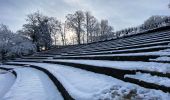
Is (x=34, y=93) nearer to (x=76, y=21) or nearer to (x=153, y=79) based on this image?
(x=153, y=79)

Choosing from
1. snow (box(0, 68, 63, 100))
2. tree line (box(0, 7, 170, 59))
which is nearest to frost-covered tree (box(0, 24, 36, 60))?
tree line (box(0, 7, 170, 59))

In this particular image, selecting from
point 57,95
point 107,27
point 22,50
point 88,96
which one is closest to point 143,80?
point 88,96

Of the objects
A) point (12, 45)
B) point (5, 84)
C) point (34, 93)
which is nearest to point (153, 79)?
point (34, 93)

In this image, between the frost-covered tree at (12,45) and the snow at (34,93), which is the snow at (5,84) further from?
the frost-covered tree at (12,45)

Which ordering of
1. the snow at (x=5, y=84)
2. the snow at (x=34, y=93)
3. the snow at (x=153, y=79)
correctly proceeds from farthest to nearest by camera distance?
the snow at (x=5, y=84)
the snow at (x=34, y=93)
the snow at (x=153, y=79)

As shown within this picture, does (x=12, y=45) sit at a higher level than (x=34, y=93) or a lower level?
higher

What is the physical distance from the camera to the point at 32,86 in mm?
8719

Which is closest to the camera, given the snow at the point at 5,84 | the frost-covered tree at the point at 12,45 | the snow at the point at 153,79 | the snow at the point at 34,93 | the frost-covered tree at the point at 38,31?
the snow at the point at 153,79

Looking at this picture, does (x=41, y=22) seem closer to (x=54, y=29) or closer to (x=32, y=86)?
(x=54, y=29)

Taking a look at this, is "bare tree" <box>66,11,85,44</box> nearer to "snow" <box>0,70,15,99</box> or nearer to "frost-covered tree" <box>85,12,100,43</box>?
"frost-covered tree" <box>85,12,100,43</box>

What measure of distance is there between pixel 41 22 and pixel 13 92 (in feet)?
153

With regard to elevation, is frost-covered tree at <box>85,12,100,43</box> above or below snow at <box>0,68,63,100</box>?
above

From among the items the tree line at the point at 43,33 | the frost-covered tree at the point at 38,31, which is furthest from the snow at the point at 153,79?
the frost-covered tree at the point at 38,31

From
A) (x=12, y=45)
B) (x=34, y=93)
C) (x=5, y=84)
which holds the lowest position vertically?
(x=5, y=84)
